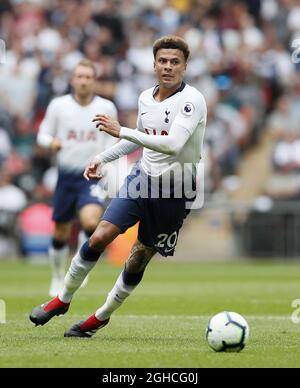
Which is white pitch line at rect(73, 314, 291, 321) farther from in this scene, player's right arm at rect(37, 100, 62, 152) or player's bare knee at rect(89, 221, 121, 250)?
player's right arm at rect(37, 100, 62, 152)

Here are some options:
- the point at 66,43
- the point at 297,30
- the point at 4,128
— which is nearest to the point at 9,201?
the point at 4,128

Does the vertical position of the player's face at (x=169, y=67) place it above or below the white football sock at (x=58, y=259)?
above

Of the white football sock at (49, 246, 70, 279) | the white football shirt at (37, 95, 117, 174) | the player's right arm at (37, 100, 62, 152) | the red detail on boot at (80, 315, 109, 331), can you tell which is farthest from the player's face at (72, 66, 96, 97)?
the red detail on boot at (80, 315, 109, 331)

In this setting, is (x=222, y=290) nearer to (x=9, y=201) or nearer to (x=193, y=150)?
(x=193, y=150)

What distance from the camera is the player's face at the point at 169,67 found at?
9414mm

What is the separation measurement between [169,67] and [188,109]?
461mm

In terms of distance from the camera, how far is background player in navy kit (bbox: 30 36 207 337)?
31.0 ft

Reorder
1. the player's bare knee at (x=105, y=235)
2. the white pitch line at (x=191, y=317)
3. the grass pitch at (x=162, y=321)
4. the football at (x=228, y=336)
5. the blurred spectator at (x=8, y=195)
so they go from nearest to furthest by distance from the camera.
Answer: the grass pitch at (x=162, y=321)
the football at (x=228, y=336)
the player's bare knee at (x=105, y=235)
the white pitch line at (x=191, y=317)
the blurred spectator at (x=8, y=195)

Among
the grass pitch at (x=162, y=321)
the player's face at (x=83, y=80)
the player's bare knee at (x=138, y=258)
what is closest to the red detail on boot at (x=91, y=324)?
the grass pitch at (x=162, y=321)

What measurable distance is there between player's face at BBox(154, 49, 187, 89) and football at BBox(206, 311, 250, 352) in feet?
7.26

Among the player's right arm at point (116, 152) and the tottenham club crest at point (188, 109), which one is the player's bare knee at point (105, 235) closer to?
the player's right arm at point (116, 152)

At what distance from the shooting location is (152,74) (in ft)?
82.6

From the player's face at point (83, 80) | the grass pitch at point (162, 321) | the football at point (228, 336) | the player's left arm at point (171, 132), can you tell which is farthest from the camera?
the player's face at point (83, 80)

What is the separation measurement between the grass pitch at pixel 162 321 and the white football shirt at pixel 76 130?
1891 mm
